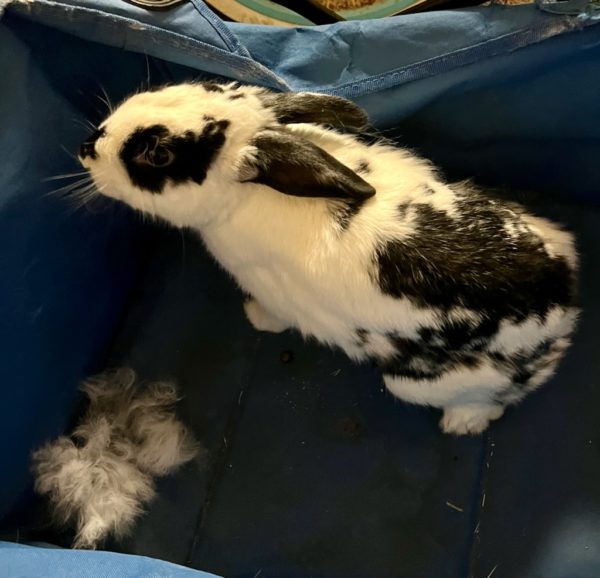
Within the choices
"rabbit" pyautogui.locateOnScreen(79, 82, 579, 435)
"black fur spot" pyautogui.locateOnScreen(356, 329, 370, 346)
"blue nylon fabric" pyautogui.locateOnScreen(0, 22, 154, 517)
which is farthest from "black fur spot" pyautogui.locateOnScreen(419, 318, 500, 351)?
"blue nylon fabric" pyautogui.locateOnScreen(0, 22, 154, 517)

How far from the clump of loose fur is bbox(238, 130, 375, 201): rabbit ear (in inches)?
28.3

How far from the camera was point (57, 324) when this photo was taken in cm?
159

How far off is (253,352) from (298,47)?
746 millimetres

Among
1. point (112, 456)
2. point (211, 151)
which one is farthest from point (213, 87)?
point (112, 456)

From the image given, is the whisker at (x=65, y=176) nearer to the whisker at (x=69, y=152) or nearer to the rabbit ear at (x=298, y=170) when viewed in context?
the whisker at (x=69, y=152)

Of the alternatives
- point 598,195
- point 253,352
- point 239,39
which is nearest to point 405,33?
point 239,39

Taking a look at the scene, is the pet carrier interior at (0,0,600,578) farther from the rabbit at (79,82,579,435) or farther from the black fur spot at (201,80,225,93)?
the rabbit at (79,82,579,435)

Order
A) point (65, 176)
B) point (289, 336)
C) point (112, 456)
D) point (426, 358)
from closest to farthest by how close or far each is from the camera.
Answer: point (426, 358) → point (65, 176) → point (112, 456) → point (289, 336)

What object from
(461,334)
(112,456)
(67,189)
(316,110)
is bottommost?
(112,456)

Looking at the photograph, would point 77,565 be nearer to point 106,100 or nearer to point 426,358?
point 426,358

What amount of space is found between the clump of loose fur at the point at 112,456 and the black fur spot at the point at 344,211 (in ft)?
2.33

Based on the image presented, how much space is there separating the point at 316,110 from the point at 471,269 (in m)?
0.42

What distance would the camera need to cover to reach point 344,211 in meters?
1.31

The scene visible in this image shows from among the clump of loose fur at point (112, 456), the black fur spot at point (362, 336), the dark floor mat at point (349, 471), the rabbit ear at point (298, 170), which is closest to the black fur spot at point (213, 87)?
the rabbit ear at point (298, 170)
